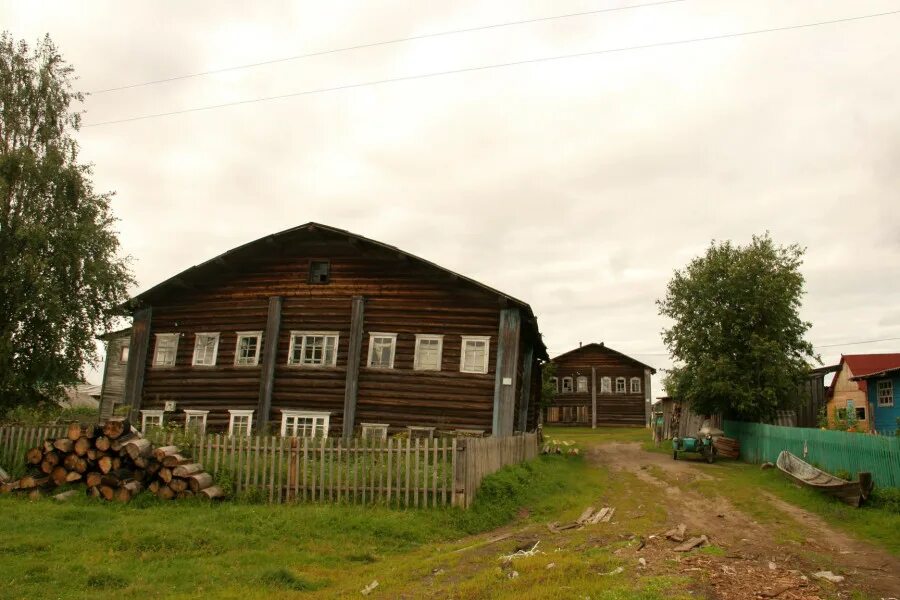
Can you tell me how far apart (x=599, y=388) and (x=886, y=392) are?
22142 mm

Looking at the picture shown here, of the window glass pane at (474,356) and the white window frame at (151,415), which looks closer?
the window glass pane at (474,356)

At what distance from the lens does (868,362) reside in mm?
45562

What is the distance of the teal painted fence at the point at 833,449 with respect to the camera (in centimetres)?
1503

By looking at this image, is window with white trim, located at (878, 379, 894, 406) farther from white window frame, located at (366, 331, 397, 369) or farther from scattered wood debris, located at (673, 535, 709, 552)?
scattered wood debris, located at (673, 535, 709, 552)

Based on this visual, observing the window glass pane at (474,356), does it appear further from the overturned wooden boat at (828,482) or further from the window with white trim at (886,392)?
the window with white trim at (886,392)

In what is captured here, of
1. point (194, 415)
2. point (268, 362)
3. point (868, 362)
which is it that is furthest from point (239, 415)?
point (868, 362)

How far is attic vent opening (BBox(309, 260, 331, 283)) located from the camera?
82.7 feet

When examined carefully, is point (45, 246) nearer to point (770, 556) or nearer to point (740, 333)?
point (770, 556)

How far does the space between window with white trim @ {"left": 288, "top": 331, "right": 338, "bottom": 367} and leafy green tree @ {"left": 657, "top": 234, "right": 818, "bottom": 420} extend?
1642 centimetres

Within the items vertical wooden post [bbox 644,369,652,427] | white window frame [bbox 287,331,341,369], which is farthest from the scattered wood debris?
vertical wooden post [bbox 644,369,652,427]

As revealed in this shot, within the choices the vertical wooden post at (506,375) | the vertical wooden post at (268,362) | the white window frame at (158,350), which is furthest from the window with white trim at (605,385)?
the white window frame at (158,350)

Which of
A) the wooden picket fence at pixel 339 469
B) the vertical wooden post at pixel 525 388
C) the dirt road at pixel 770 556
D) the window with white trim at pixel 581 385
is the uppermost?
the window with white trim at pixel 581 385

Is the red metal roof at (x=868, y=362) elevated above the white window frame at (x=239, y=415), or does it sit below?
above

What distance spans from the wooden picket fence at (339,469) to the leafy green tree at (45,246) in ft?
29.4
